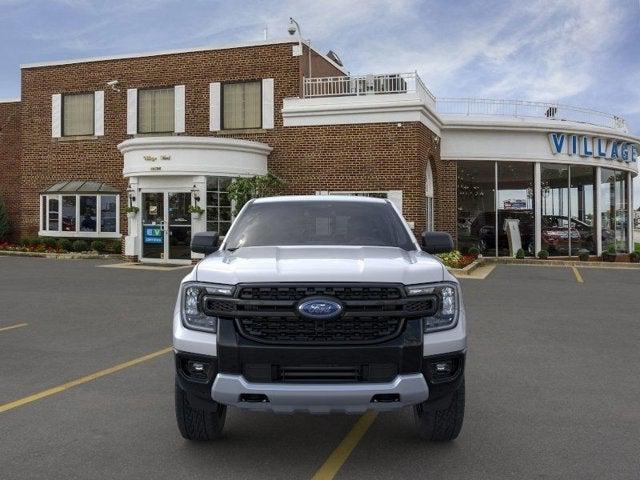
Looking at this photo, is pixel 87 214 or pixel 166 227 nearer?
pixel 166 227

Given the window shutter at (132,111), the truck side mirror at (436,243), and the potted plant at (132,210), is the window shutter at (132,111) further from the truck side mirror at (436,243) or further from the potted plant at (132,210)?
the truck side mirror at (436,243)

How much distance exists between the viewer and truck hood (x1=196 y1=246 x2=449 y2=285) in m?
3.94

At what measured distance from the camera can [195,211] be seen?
2000 centimetres

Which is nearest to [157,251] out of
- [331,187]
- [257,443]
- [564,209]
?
[331,187]

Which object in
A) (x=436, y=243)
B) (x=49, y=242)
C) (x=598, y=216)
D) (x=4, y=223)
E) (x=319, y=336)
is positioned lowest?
(x=319, y=336)

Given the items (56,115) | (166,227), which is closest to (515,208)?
(166,227)

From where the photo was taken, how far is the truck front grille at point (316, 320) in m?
3.91

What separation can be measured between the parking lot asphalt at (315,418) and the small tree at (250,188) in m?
10.0

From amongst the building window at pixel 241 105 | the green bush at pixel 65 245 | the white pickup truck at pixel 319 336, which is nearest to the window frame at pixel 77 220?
the green bush at pixel 65 245

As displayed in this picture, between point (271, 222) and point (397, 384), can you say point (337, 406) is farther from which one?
point (271, 222)

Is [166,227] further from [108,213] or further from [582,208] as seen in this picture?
[582,208]

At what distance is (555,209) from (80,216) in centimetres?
1842

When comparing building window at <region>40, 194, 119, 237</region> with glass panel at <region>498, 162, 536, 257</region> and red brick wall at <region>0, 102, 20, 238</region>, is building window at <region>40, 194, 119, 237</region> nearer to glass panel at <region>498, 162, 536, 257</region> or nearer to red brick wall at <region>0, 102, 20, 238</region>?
red brick wall at <region>0, 102, 20, 238</region>

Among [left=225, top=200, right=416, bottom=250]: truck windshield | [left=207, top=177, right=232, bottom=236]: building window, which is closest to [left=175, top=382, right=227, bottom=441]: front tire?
[left=225, top=200, right=416, bottom=250]: truck windshield
